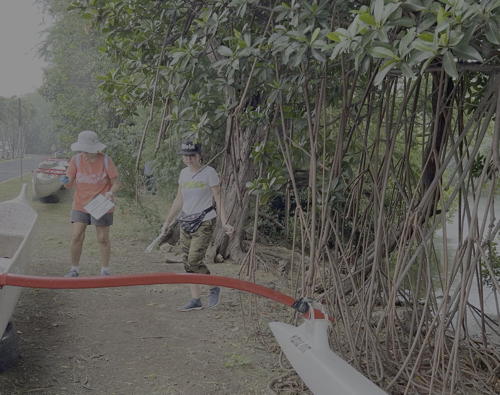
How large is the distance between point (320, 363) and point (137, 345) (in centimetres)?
185

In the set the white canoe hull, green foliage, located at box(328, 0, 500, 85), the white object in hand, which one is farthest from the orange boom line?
the white object in hand

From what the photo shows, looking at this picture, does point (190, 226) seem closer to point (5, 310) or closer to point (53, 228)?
point (5, 310)

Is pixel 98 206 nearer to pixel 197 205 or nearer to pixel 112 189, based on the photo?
pixel 112 189

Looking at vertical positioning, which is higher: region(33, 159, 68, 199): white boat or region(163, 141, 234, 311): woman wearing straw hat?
region(163, 141, 234, 311): woman wearing straw hat

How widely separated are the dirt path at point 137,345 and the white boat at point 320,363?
0.75 metres

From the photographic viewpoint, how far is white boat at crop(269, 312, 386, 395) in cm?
247

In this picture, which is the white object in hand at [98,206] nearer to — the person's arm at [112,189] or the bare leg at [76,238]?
the person's arm at [112,189]

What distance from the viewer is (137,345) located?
160 inches

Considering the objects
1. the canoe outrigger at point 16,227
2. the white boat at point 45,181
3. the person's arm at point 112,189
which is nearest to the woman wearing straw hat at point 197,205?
the person's arm at point 112,189

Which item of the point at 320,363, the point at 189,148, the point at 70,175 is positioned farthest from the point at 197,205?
the point at 320,363

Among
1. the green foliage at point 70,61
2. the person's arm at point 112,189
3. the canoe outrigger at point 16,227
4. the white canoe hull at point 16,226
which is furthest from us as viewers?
the green foliage at point 70,61

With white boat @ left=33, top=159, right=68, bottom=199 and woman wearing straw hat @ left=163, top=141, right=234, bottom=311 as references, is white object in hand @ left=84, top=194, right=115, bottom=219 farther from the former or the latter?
white boat @ left=33, top=159, right=68, bottom=199

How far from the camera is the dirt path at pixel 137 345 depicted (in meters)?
3.44

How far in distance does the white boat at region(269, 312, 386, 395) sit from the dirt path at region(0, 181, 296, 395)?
754 mm
